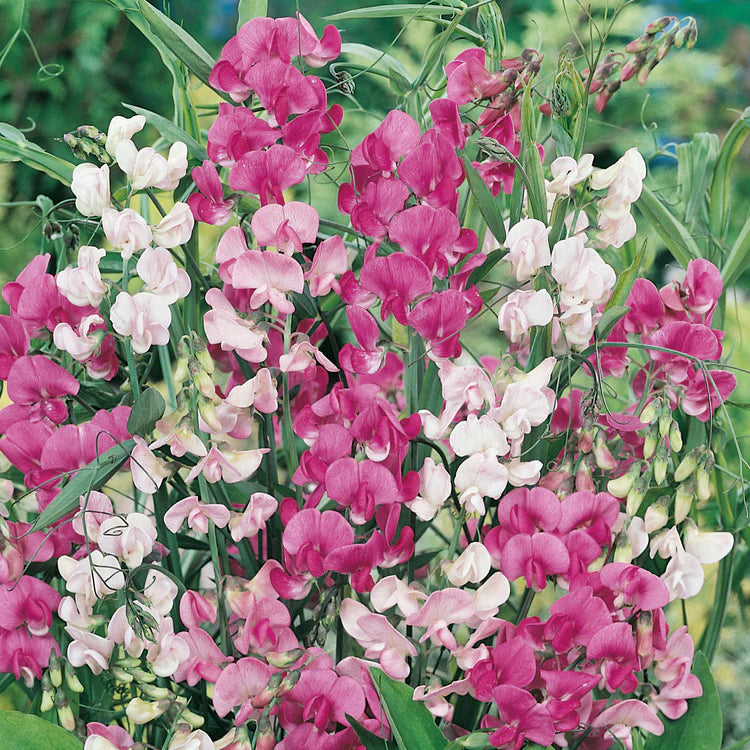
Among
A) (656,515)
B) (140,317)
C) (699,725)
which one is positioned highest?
(140,317)

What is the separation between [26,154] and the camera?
0.47 metres

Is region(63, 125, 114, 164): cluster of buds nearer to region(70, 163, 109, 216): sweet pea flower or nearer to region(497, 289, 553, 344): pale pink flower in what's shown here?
region(70, 163, 109, 216): sweet pea flower

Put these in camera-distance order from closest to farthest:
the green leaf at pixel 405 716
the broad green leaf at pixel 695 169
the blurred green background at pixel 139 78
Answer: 1. the green leaf at pixel 405 716
2. the broad green leaf at pixel 695 169
3. the blurred green background at pixel 139 78

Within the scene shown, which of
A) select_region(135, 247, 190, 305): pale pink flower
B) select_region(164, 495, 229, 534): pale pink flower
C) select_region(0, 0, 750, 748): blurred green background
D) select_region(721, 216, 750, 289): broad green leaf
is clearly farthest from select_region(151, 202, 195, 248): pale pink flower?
select_region(0, 0, 750, 748): blurred green background

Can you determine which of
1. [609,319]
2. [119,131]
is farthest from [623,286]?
[119,131]

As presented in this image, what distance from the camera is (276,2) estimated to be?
3340 millimetres

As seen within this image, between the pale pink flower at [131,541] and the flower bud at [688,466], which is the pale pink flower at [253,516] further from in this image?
the flower bud at [688,466]

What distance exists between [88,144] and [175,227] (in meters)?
0.06

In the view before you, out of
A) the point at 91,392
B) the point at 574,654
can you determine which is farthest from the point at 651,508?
the point at 91,392

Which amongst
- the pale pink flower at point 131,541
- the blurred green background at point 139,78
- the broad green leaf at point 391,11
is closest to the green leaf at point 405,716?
the pale pink flower at point 131,541

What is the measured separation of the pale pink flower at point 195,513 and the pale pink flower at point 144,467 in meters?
0.01

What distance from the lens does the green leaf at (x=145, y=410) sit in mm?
380

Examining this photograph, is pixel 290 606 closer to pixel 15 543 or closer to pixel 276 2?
pixel 15 543

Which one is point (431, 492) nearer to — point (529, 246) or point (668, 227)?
point (529, 246)
